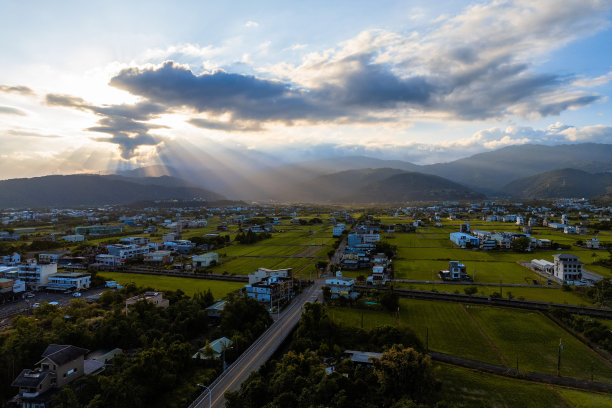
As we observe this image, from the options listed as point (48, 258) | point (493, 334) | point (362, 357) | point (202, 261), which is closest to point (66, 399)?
point (362, 357)

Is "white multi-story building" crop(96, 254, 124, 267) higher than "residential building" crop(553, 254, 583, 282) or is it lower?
lower

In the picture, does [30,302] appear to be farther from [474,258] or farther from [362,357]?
[474,258]

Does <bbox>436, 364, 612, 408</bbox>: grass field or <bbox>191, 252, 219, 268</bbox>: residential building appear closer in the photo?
<bbox>436, 364, 612, 408</bbox>: grass field

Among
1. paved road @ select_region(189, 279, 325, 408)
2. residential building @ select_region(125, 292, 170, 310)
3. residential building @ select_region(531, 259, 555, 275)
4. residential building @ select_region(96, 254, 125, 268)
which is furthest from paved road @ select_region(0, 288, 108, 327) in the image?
residential building @ select_region(531, 259, 555, 275)

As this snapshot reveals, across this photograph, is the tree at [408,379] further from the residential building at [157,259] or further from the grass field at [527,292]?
the residential building at [157,259]

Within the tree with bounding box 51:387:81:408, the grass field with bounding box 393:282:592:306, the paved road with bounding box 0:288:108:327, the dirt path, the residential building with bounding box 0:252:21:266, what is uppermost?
the tree with bounding box 51:387:81:408

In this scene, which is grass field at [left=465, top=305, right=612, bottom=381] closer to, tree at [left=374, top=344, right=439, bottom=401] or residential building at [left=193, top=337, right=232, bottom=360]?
tree at [left=374, top=344, right=439, bottom=401]
